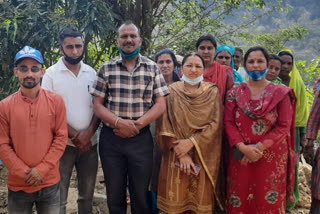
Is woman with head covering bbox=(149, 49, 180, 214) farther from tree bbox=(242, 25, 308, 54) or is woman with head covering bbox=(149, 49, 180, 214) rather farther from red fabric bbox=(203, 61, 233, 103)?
tree bbox=(242, 25, 308, 54)

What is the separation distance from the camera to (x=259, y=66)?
9.57ft

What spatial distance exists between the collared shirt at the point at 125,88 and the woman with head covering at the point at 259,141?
31.7 inches

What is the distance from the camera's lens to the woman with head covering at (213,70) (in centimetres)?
333

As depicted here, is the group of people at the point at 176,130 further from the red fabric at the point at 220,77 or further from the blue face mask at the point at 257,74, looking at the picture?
the red fabric at the point at 220,77

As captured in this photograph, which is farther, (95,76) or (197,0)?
Answer: (197,0)

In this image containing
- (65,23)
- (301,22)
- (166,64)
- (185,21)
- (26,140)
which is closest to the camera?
(26,140)

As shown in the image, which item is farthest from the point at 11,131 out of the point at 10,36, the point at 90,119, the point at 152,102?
the point at 10,36

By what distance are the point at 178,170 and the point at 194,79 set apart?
890mm

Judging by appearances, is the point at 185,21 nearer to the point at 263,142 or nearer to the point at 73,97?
the point at 73,97

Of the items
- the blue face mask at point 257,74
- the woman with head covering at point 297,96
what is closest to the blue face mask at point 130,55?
the blue face mask at point 257,74

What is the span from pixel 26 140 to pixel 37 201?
1.76ft

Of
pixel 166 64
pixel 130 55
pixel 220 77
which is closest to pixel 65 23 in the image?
pixel 166 64

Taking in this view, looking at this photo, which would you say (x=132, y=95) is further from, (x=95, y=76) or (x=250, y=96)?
(x=250, y=96)

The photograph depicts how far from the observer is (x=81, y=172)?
316 centimetres
